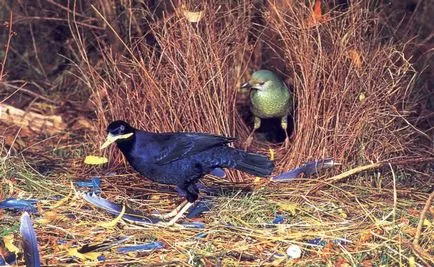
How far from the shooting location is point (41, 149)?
6.81 m

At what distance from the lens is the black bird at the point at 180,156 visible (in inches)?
211

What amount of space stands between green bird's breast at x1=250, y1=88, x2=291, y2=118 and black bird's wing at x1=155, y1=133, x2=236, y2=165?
1.17 m

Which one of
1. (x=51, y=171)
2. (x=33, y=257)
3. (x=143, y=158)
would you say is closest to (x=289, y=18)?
(x=143, y=158)

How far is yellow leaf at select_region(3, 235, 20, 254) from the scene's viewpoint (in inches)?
188

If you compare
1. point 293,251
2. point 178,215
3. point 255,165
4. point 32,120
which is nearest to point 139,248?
point 178,215

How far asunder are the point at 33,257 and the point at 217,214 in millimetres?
1307

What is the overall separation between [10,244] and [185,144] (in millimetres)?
1260

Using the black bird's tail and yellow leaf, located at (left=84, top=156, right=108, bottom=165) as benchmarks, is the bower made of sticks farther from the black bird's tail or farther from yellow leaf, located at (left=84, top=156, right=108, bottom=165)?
the black bird's tail

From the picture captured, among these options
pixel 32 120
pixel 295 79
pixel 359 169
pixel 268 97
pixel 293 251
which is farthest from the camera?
pixel 32 120

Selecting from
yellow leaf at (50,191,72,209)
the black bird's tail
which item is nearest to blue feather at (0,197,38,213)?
yellow leaf at (50,191,72,209)

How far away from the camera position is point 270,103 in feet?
21.6

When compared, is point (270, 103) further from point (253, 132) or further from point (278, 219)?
point (278, 219)

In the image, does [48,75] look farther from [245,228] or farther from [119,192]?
[245,228]

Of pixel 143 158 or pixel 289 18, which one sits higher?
pixel 289 18
